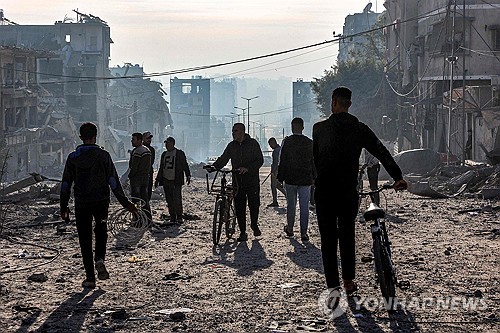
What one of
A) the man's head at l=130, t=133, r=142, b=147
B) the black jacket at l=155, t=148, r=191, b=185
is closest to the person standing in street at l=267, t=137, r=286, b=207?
the black jacket at l=155, t=148, r=191, b=185

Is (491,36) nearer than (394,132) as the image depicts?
Yes

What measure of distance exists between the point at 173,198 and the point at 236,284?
739cm

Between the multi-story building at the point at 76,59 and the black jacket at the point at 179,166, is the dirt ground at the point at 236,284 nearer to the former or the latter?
the black jacket at the point at 179,166

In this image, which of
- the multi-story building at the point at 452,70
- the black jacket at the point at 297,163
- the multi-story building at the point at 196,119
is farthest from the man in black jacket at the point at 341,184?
the multi-story building at the point at 196,119

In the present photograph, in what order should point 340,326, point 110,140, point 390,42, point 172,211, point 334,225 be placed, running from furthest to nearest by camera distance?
point 110,140, point 390,42, point 172,211, point 334,225, point 340,326

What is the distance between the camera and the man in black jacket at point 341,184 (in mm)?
8148

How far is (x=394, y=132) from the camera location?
62.2 metres

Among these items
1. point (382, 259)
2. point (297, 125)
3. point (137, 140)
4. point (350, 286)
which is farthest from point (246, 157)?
point (382, 259)

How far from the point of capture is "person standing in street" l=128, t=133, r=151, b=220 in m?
15.9

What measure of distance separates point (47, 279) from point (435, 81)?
40.5 meters

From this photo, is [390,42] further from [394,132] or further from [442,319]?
[442,319]

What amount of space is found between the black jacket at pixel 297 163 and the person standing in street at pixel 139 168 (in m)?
3.30

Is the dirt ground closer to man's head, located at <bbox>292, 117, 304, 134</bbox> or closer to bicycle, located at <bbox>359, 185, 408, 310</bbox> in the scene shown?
bicycle, located at <bbox>359, 185, 408, 310</bbox>

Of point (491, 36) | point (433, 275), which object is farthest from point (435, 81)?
point (433, 275)
